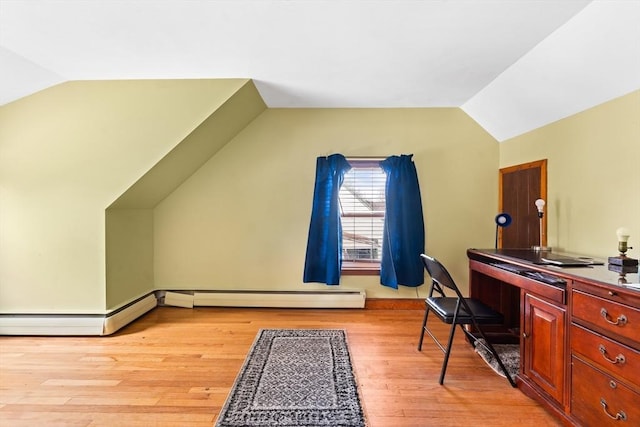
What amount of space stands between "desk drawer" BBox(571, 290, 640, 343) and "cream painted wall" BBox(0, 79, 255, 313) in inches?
108

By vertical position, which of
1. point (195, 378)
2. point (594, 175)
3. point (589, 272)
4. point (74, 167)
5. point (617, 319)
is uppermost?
point (74, 167)

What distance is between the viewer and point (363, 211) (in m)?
3.48

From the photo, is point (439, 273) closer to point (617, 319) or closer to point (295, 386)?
point (617, 319)

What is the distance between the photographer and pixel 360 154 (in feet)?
11.0

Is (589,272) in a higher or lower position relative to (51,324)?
higher

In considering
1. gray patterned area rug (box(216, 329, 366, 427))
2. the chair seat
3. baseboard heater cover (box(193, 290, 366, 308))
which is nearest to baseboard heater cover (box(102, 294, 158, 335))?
baseboard heater cover (box(193, 290, 366, 308))

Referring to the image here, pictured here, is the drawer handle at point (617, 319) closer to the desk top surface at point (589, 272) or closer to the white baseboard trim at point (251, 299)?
the desk top surface at point (589, 272)

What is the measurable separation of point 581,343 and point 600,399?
23 centimetres

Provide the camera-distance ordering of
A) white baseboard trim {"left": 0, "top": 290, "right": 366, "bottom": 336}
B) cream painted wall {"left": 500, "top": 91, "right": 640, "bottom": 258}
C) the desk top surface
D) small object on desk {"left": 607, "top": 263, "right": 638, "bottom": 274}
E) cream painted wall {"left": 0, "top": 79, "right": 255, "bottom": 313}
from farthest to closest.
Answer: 1. white baseboard trim {"left": 0, "top": 290, "right": 366, "bottom": 336}
2. cream painted wall {"left": 0, "top": 79, "right": 255, "bottom": 313}
3. cream painted wall {"left": 500, "top": 91, "right": 640, "bottom": 258}
4. small object on desk {"left": 607, "top": 263, "right": 638, "bottom": 274}
5. the desk top surface

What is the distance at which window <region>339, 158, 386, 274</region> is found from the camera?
346 centimetres

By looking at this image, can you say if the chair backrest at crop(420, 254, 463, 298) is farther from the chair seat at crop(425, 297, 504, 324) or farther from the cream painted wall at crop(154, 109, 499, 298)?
the cream painted wall at crop(154, 109, 499, 298)

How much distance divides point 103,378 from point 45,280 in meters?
1.32

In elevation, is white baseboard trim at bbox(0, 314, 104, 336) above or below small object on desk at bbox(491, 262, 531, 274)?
below

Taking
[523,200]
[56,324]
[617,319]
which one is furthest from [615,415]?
[56,324]
